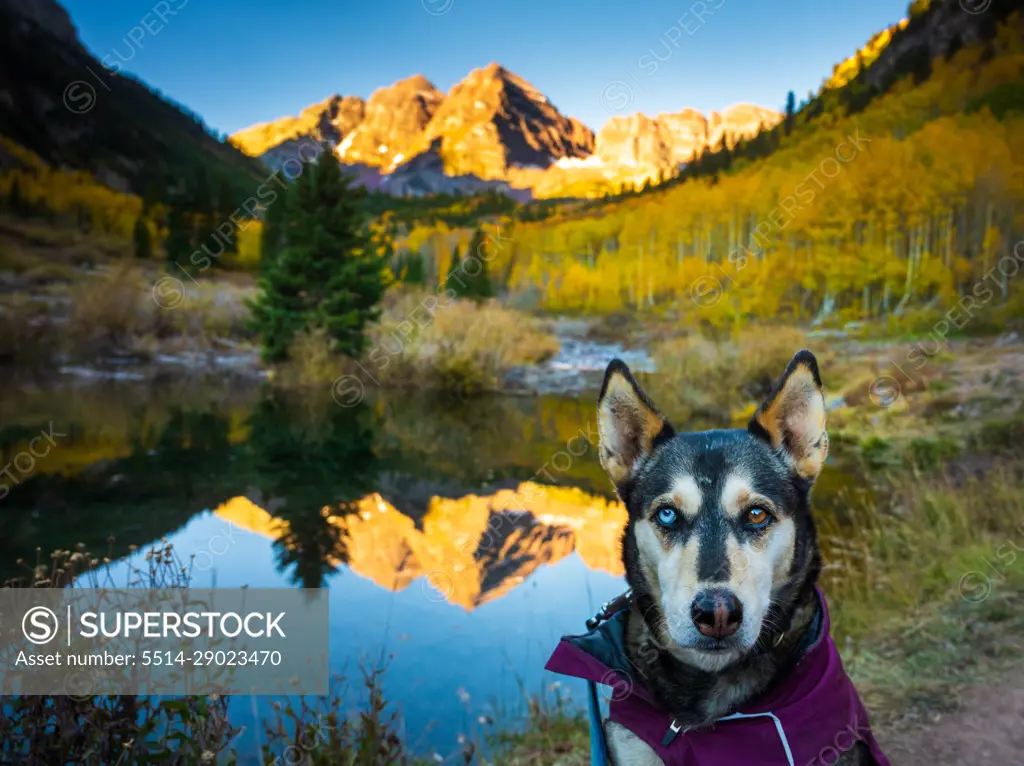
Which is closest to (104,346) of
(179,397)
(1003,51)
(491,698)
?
(179,397)

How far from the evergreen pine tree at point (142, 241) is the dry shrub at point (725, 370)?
1264 inches

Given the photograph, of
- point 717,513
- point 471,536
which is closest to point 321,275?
point 471,536

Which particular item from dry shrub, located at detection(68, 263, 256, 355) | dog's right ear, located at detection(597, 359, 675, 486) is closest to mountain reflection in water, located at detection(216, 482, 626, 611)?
dog's right ear, located at detection(597, 359, 675, 486)

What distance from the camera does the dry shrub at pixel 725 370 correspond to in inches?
610

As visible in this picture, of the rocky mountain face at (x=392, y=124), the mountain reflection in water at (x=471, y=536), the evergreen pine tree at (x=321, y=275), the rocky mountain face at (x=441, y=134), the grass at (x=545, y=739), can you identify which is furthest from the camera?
the rocky mountain face at (x=392, y=124)

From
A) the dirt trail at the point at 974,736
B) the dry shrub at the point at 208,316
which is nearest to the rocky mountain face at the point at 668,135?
the dry shrub at the point at 208,316

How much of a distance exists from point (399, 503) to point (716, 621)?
8.45 m

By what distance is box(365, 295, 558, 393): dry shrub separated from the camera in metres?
19.2

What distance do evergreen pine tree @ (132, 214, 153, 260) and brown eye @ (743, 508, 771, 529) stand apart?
134ft

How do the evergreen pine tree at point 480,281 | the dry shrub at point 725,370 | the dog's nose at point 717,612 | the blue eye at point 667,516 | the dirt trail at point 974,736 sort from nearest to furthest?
1. the dog's nose at point 717,612
2. the blue eye at point 667,516
3. the dirt trail at point 974,736
4. the dry shrub at point 725,370
5. the evergreen pine tree at point 480,281

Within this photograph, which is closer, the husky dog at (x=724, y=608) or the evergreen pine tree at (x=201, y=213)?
the husky dog at (x=724, y=608)

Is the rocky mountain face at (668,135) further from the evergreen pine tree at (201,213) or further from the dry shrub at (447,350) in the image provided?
the evergreen pine tree at (201,213)

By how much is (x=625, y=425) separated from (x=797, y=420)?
0.60m

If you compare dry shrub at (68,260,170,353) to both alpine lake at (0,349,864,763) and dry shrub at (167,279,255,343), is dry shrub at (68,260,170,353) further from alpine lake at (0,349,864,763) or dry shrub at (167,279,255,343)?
alpine lake at (0,349,864,763)
